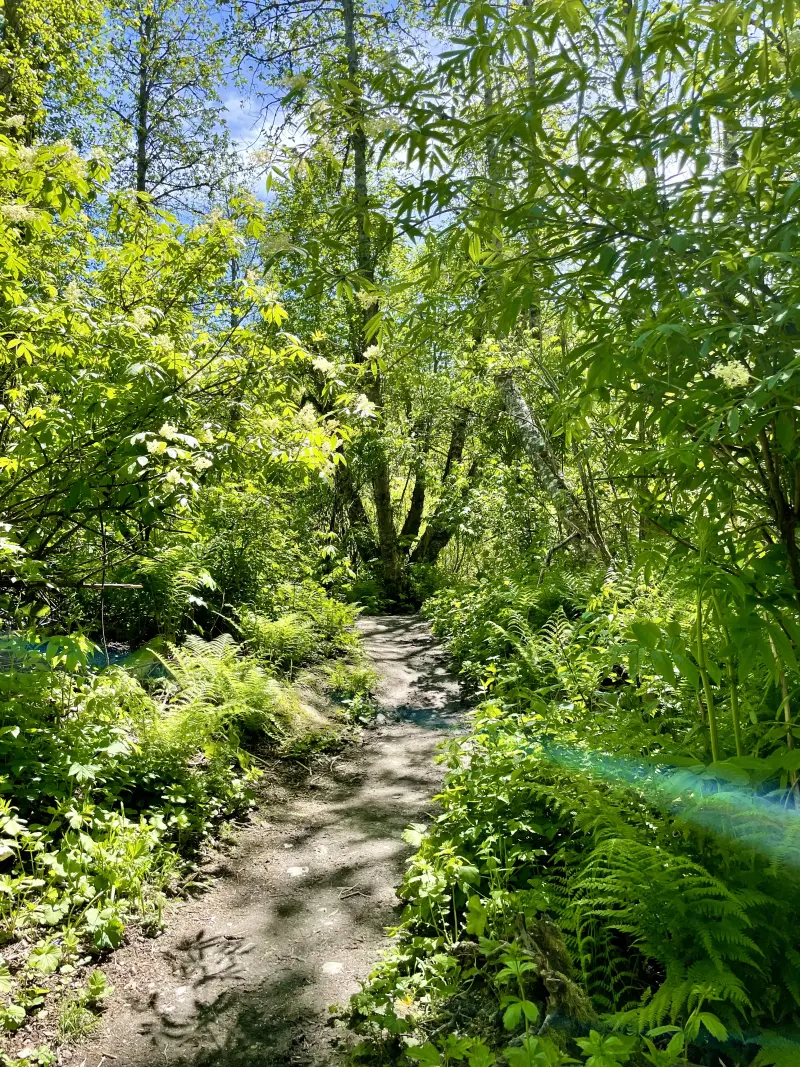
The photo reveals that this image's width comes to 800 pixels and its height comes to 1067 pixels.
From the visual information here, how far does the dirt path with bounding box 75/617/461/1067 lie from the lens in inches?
111

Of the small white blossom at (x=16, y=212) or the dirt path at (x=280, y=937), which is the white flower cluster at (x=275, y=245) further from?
the dirt path at (x=280, y=937)

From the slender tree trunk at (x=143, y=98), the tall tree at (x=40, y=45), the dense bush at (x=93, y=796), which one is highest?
the slender tree trunk at (x=143, y=98)

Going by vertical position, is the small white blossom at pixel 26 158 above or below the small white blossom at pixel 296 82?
above

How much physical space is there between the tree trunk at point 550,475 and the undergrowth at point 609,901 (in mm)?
4629

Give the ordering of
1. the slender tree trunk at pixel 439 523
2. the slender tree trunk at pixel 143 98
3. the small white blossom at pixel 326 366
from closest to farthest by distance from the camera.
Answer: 1. the small white blossom at pixel 326 366
2. the slender tree trunk at pixel 143 98
3. the slender tree trunk at pixel 439 523

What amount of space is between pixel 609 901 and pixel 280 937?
210 centimetres

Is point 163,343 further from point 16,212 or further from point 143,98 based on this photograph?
point 143,98

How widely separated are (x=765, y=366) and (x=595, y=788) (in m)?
2.16

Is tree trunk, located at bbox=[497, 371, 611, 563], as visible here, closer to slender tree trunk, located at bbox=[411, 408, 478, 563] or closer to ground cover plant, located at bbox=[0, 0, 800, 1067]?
ground cover plant, located at bbox=[0, 0, 800, 1067]

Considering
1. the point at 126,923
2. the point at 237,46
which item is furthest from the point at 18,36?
the point at 126,923

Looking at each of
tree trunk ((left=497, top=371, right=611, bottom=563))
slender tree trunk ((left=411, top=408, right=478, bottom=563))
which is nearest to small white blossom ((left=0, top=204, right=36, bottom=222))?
tree trunk ((left=497, top=371, right=611, bottom=563))

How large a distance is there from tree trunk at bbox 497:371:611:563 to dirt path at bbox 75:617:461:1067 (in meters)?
4.16

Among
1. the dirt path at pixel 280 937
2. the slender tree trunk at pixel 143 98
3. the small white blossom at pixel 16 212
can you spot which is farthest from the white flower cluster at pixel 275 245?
the slender tree trunk at pixel 143 98

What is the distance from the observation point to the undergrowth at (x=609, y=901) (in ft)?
6.77
